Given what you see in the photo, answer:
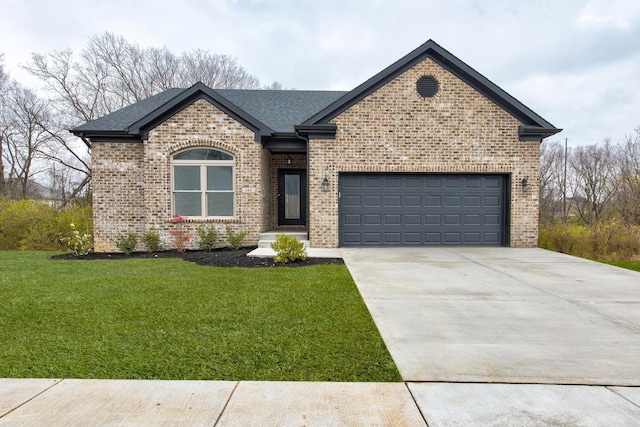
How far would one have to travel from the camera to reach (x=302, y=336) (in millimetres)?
3893

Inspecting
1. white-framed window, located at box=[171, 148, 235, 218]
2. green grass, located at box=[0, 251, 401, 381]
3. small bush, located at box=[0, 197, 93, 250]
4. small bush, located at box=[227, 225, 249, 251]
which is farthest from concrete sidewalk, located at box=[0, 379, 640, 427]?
small bush, located at box=[0, 197, 93, 250]

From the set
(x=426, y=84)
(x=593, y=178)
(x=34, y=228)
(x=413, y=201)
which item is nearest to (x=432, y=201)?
(x=413, y=201)

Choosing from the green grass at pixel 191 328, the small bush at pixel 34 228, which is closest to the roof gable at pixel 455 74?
the green grass at pixel 191 328

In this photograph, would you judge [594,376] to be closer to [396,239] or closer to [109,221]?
[396,239]

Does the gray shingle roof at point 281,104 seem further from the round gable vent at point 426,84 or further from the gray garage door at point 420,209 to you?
the round gable vent at point 426,84

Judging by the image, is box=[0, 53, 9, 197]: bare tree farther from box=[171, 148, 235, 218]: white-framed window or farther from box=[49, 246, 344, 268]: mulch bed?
box=[171, 148, 235, 218]: white-framed window

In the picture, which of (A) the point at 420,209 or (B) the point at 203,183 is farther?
(B) the point at 203,183

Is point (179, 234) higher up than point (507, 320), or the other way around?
point (179, 234)

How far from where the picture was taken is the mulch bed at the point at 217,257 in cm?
844

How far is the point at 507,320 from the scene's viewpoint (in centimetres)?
447

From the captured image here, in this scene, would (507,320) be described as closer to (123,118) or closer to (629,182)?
(123,118)

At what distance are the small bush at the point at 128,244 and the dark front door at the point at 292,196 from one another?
16.0 ft

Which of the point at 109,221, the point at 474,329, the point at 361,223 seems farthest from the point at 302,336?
Answer: the point at 109,221

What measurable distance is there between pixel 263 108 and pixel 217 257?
6.57 m
